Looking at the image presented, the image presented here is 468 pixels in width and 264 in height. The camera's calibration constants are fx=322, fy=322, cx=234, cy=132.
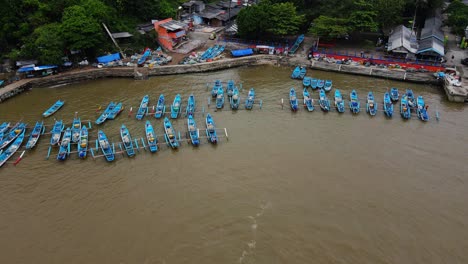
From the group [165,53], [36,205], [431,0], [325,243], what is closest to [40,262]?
[36,205]

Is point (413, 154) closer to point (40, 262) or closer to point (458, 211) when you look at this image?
point (458, 211)

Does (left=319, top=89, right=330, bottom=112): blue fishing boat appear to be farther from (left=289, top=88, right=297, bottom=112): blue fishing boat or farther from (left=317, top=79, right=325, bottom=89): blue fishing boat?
(left=289, top=88, right=297, bottom=112): blue fishing boat

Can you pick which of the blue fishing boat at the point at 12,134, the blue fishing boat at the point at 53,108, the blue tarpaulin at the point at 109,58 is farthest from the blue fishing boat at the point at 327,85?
the blue fishing boat at the point at 12,134

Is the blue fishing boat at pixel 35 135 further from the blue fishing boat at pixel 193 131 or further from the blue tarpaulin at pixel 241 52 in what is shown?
the blue tarpaulin at pixel 241 52

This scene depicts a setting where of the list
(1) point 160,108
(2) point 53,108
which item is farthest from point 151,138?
(2) point 53,108

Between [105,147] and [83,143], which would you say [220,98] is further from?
[83,143]
